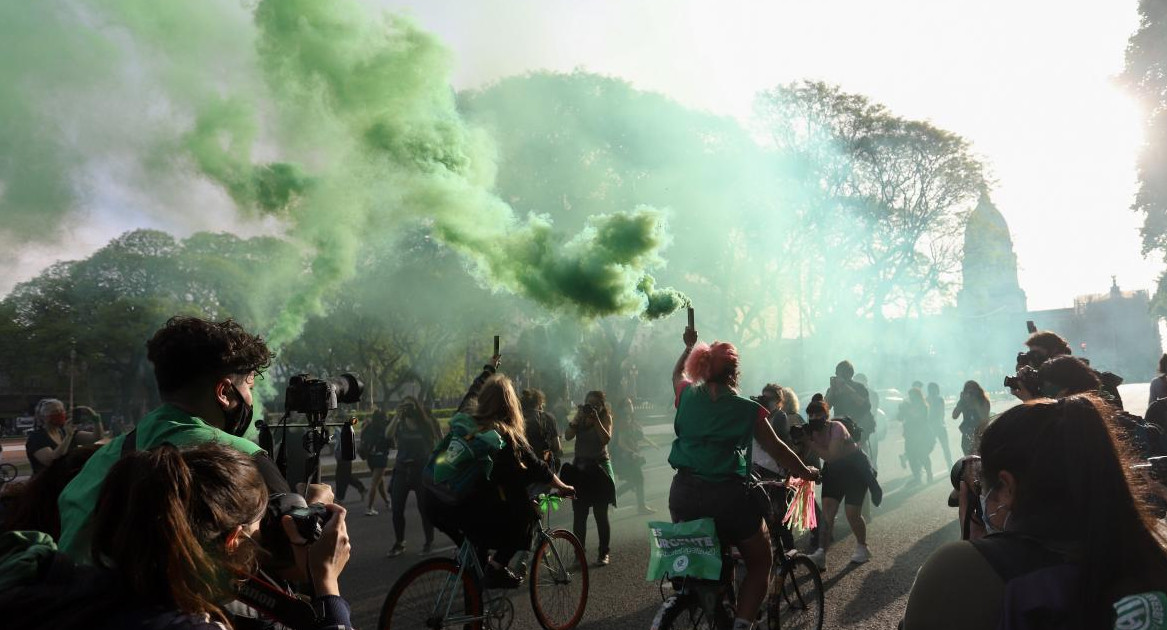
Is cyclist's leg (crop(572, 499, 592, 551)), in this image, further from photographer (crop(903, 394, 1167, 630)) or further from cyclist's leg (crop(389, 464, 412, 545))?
photographer (crop(903, 394, 1167, 630))

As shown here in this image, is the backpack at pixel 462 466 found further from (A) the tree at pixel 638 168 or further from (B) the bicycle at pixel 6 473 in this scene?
(A) the tree at pixel 638 168

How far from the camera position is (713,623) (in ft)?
12.9

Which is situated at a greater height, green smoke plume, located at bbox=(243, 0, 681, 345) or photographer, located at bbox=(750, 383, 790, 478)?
green smoke plume, located at bbox=(243, 0, 681, 345)

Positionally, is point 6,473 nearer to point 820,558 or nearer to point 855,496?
point 820,558

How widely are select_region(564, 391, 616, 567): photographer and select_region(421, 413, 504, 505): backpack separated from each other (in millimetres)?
3256

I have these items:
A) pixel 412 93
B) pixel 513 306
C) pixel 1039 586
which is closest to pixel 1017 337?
pixel 513 306

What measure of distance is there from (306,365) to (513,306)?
1693 cm

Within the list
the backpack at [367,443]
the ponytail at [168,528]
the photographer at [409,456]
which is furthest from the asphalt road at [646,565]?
the ponytail at [168,528]

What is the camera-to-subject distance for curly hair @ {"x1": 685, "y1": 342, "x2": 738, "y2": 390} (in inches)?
163

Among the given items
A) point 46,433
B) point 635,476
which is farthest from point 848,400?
point 46,433

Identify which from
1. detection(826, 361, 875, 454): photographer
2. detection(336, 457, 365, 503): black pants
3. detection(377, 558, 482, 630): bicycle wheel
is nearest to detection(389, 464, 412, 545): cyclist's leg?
detection(336, 457, 365, 503): black pants

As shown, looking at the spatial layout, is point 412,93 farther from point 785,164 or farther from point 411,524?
point 785,164

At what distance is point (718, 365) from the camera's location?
13.6ft

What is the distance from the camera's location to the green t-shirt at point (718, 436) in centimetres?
404
